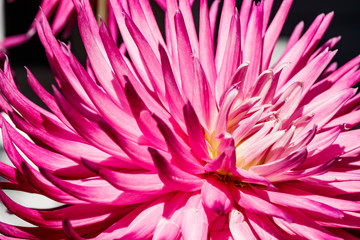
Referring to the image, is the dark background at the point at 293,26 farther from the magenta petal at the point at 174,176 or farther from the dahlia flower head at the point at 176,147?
the magenta petal at the point at 174,176

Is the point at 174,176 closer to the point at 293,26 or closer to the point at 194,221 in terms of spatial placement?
the point at 194,221

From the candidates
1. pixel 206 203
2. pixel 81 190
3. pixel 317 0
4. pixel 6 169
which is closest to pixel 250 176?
pixel 206 203

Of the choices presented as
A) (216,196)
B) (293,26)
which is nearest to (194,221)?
(216,196)

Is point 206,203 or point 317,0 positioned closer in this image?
point 206,203

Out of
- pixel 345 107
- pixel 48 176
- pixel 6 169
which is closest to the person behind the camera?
pixel 48 176

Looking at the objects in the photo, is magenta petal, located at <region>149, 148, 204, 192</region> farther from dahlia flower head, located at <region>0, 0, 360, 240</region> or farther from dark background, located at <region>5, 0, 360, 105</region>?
dark background, located at <region>5, 0, 360, 105</region>

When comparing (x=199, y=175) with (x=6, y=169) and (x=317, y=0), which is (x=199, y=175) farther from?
(x=317, y=0)

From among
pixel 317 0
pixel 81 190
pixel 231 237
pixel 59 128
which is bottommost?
pixel 231 237

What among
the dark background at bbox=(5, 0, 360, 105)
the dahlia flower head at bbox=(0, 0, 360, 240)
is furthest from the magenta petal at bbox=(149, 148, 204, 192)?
the dark background at bbox=(5, 0, 360, 105)
